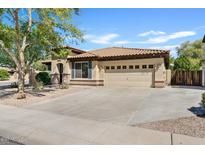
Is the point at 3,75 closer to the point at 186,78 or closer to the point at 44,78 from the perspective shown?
the point at 44,78

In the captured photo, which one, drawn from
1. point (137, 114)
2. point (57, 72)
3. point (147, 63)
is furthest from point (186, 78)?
point (137, 114)

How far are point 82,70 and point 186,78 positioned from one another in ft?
32.9

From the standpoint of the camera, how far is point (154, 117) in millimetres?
8078

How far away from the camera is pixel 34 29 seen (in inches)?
529

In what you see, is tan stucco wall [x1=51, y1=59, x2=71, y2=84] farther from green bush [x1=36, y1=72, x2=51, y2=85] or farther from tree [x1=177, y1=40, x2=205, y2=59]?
tree [x1=177, y1=40, x2=205, y2=59]

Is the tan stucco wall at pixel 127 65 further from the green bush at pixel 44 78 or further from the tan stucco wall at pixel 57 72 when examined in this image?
the green bush at pixel 44 78

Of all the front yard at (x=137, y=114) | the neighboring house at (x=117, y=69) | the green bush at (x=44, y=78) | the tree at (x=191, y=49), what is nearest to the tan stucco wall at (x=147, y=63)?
the neighboring house at (x=117, y=69)

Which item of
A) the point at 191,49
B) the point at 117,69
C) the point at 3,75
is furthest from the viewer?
the point at 191,49

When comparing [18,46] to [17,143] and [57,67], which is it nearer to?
[57,67]

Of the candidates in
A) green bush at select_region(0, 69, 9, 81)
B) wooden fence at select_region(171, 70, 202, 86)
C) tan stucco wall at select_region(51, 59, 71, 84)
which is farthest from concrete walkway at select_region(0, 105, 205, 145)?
green bush at select_region(0, 69, 9, 81)

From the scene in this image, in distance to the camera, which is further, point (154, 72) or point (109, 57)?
point (109, 57)

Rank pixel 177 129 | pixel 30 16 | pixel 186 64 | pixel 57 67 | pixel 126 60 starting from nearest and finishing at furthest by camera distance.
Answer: pixel 177 129
pixel 30 16
pixel 126 60
pixel 57 67
pixel 186 64

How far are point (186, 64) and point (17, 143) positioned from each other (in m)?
22.2
